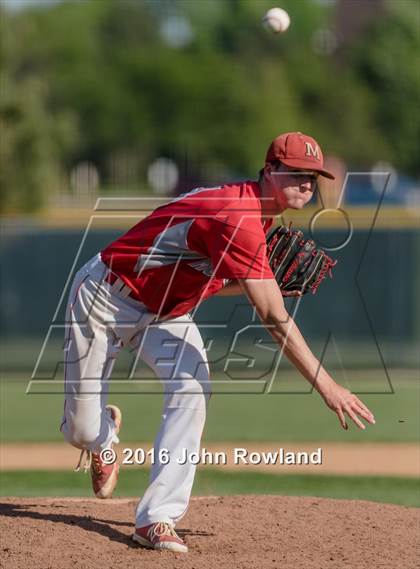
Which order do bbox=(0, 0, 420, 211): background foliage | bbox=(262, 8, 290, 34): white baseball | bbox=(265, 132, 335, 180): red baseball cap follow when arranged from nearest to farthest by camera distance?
bbox=(265, 132, 335, 180): red baseball cap
bbox=(262, 8, 290, 34): white baseball
bbox=(0, 0, 420, 211): background foliage

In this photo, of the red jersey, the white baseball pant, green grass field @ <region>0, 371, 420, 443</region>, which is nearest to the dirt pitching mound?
the white baseball pant

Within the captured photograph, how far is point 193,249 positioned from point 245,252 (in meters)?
0.35

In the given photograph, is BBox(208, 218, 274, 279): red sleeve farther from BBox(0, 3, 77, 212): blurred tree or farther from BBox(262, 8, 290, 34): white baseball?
BBox(0, 3, 77, 212): blurred tree

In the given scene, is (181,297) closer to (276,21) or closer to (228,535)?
(228,535)

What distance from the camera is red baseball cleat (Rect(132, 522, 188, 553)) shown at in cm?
489

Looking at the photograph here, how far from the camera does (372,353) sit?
47.0ft

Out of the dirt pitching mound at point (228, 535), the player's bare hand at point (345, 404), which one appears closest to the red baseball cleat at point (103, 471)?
the dirt pitching mound at point (228, 535)

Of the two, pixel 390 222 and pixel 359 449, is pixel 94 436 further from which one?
pixel 390 222

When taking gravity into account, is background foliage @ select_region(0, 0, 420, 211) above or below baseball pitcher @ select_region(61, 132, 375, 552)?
below

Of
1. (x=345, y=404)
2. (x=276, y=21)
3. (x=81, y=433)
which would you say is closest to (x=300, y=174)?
(x=345, y=404)

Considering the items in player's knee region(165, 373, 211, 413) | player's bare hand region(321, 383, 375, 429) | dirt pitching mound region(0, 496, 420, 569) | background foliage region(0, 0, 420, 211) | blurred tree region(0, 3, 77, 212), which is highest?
player's bare hand region(321, 383, 375, 429)

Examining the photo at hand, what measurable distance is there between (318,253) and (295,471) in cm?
402

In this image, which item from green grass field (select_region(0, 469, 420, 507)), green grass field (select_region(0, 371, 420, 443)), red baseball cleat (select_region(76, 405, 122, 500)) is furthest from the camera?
green grass field (select_region(0, 371, 420, 443))

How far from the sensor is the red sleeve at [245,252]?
459cm
